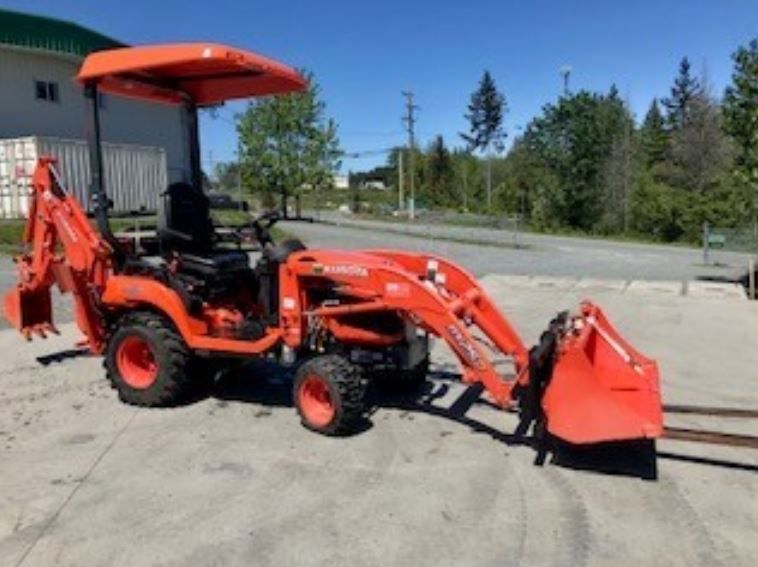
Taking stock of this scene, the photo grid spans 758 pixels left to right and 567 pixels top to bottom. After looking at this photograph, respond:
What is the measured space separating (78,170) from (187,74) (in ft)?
51.2

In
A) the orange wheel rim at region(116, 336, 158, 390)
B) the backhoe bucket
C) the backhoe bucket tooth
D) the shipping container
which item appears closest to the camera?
the backhoe bucket

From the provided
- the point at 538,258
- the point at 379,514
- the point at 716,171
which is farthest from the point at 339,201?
the point at 379,514

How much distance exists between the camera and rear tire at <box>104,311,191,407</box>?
6.54 meters

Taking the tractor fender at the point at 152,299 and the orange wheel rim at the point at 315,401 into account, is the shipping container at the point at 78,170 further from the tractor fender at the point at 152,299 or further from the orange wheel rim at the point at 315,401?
the orange wheel rim at the point at 315,401

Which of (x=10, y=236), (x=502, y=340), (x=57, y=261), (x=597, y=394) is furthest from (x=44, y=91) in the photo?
(x=597, y=394)

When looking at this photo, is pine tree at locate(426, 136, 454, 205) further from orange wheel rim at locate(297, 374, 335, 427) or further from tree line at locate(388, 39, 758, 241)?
orange wheel rim at locate(297, 374, 335, 427)

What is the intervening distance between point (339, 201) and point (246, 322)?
206ft

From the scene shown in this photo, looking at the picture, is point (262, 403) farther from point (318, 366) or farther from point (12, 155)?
point (12, 155)

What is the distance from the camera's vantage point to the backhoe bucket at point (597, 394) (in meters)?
5.00

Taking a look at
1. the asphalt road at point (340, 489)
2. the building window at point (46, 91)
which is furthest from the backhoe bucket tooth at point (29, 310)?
the building window at point (46, 91)

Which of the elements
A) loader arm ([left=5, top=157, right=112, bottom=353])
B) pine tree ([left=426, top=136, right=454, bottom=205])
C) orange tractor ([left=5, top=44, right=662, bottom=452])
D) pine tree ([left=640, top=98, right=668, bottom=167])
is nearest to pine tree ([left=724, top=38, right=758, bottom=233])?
orange tractor ([left=5, top=44, right=662, bottom=452])

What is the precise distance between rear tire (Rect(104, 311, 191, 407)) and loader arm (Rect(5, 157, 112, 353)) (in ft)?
1.41

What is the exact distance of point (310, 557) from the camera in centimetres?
411

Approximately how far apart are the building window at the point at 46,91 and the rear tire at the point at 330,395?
838 inches
